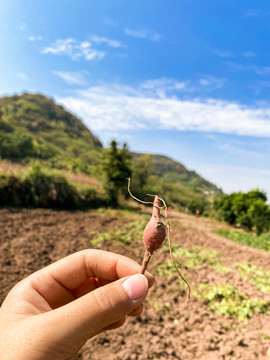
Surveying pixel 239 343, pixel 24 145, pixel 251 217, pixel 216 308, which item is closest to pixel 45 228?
pixel 216 308

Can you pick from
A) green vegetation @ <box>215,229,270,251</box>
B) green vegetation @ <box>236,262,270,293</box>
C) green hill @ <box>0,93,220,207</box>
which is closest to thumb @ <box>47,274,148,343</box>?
green vegetation @ <box>236,262,270,293</box>

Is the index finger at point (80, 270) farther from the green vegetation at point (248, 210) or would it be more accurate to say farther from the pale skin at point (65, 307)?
the green vegetation at point (248, 210)

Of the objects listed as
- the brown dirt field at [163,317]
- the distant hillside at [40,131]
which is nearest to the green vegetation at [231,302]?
the brown dirt field at [163,317]

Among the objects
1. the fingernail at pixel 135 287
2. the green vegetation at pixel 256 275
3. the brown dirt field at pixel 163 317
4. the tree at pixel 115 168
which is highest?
the tree at pixel 115 168

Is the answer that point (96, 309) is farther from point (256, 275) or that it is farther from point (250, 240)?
point (250, 240)

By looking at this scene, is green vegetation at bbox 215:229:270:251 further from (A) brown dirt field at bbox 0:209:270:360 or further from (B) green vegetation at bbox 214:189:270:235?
(A) brown dirt field at bbox 0:209:270:360
